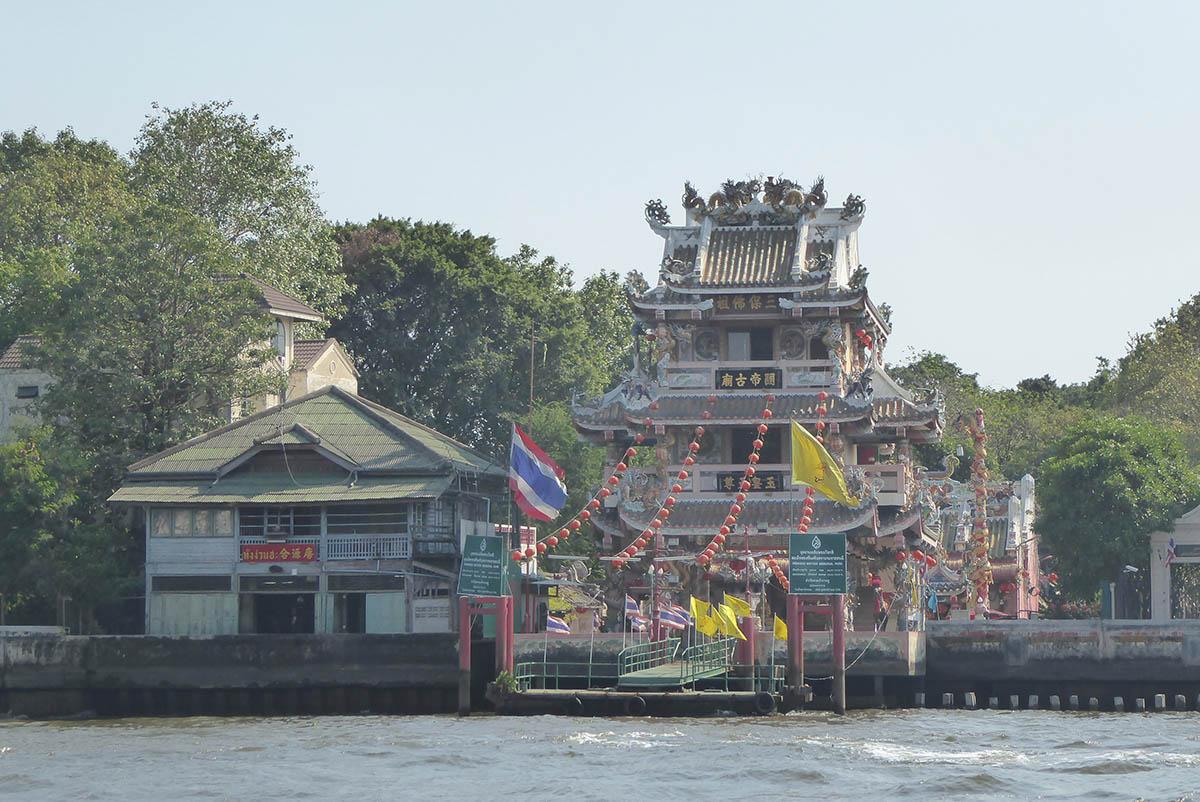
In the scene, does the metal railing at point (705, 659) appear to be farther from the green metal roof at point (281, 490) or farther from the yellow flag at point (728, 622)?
the green metal roof at point (281, 490)

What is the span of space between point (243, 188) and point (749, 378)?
30.2 m

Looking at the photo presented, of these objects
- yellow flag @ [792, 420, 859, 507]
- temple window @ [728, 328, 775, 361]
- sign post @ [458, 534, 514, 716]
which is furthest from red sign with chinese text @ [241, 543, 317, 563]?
yellow flag @ [792, 420, 859, 507]

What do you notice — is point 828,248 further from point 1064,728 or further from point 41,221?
point 41,221

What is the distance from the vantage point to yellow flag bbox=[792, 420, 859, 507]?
213ft

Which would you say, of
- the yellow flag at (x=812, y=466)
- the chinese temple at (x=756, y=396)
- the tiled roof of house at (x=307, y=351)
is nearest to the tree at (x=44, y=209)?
the tiled roof of house at (x=307, y=351)

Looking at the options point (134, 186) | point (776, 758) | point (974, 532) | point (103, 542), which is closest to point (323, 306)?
point (134, 186)

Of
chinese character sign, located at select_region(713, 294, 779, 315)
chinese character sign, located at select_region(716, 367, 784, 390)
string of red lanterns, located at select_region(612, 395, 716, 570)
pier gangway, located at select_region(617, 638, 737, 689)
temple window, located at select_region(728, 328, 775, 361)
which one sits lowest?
pier gangway, located at select_region(617, 638, 737, 689)

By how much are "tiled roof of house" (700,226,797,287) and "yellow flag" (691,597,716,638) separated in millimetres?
15656

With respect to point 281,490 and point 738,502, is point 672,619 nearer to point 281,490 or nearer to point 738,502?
point 738,502

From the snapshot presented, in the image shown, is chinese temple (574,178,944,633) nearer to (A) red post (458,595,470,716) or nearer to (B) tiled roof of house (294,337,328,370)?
(A) red post (458,595,470,716)

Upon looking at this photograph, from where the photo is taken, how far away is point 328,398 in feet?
259

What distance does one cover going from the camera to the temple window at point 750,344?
3022 inches

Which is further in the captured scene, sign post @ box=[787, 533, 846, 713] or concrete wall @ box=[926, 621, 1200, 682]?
concrete wall @ box=[926, 621, 1200, 682]

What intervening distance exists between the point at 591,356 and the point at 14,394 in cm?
2995
